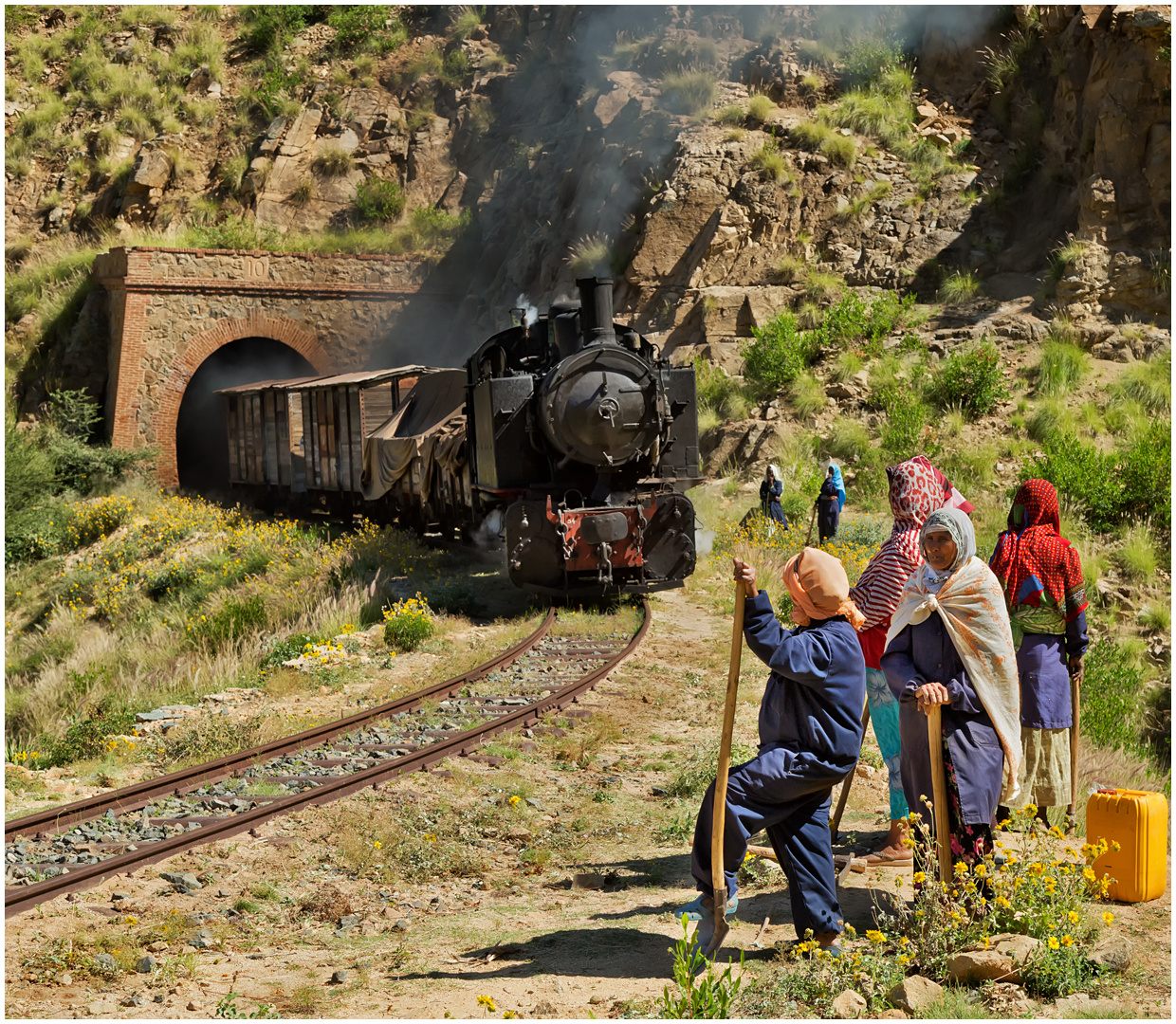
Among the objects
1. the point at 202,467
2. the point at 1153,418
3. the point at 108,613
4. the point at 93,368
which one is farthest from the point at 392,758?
the point at 202,467

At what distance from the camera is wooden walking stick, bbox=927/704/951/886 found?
4.26m

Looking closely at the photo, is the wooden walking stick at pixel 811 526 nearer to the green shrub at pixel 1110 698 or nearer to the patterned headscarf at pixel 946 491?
the green shrub at pixel 1110 698

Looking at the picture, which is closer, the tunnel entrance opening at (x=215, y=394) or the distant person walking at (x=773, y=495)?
the distant person walking at (x=773, y=495)

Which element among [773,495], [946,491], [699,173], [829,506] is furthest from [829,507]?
[699,173]

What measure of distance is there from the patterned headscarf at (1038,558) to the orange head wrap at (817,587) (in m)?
1.75

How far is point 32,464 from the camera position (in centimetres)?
2391

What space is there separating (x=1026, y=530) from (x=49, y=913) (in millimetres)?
5328

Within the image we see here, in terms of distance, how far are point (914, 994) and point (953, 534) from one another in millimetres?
1787

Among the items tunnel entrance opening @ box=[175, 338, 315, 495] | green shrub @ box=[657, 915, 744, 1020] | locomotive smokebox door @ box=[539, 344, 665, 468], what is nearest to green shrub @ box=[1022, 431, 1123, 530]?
locomotive smokebox door @ box=[539, 344, 665, 468]

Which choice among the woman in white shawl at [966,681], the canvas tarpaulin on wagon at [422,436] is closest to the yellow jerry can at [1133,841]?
the woman in white shawl at [966,681]

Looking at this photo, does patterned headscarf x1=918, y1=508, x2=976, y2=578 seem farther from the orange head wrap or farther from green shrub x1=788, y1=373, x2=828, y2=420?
green shrub x1=788, y1=373, x2=828, y2=420

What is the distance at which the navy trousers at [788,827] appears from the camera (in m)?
4.07

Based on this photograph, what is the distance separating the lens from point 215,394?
29.8 m

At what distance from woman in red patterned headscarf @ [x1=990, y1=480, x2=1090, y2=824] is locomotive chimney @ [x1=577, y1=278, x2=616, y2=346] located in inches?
305
